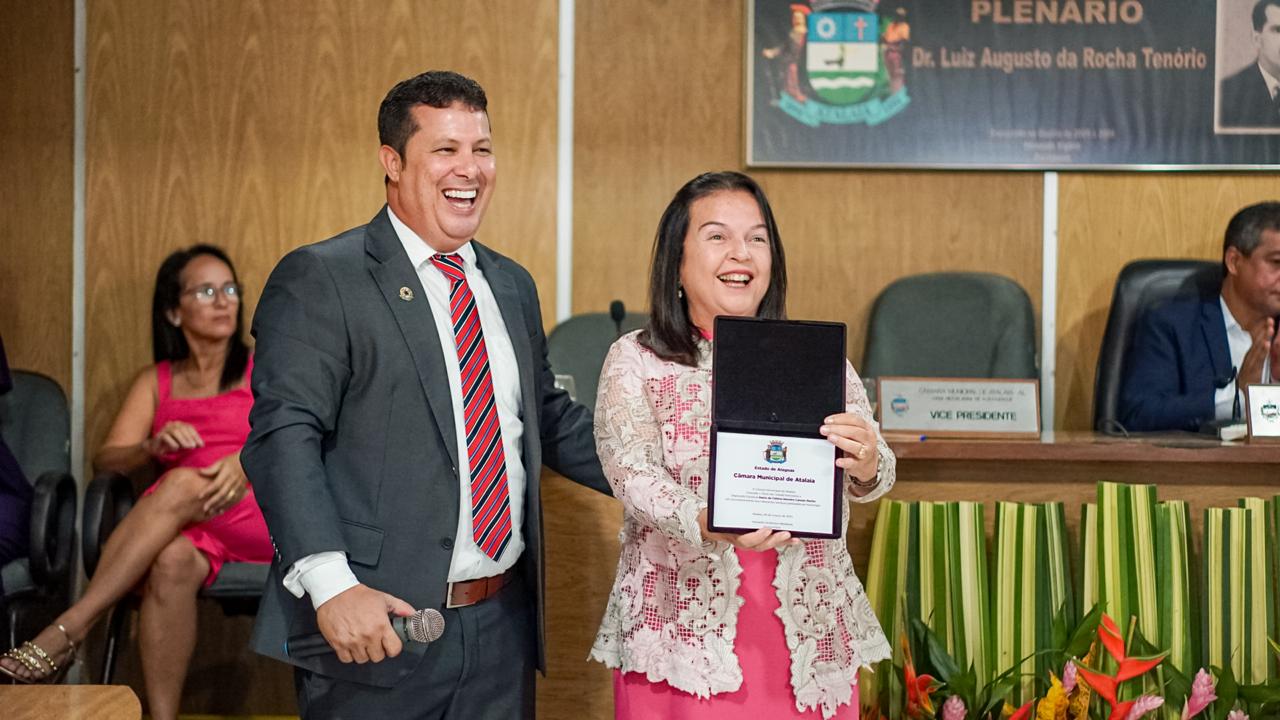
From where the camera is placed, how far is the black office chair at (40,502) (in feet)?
10.0

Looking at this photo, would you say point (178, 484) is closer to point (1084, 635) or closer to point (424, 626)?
point (424, 626)

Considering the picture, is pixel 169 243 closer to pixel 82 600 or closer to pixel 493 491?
pixel 82 600

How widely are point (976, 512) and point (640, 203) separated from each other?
6.55 ft

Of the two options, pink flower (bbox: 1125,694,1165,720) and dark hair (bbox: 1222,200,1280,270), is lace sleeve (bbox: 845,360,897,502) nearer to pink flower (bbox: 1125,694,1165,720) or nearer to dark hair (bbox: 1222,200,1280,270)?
pink flower (bbox: 1125,694,1165,720)

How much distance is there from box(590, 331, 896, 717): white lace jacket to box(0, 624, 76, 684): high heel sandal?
1.76 meters

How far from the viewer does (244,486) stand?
326cm

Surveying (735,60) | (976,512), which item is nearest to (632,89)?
(735,60)

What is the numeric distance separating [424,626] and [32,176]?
305cm

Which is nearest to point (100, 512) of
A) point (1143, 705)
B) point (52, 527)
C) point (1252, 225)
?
point (52, 527)

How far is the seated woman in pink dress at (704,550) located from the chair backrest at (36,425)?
7.71 feet

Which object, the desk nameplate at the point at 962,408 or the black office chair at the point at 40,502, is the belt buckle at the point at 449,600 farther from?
the black office chair at the point at 40,502

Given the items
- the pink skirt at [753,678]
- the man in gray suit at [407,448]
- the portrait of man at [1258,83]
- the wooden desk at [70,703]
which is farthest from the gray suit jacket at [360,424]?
the portrait of man at [1258,83]

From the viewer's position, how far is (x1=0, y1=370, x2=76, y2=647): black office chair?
306cm

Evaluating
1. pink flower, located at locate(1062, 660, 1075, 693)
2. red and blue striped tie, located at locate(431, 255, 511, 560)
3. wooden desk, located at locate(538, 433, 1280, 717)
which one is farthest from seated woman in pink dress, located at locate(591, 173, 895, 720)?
pink flower, located at locate(1062, 660, 1075, 693)
